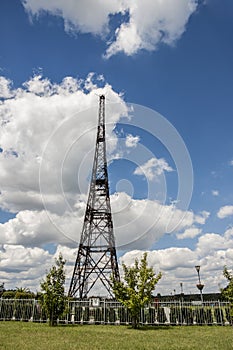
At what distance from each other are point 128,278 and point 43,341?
7.41 m

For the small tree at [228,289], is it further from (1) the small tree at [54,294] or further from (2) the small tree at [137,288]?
(1) the small tree at [54,294]

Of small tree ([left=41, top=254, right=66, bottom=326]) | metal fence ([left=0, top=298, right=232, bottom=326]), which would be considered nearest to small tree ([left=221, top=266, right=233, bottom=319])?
metal fence ([left=0, top=298, right=232, bottom=326])

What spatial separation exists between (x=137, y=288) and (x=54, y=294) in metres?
5.94

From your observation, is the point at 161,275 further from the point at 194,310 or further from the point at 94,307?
the point at 94,307

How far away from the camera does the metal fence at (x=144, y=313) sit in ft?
72.5

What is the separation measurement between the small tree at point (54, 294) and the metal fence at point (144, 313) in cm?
76

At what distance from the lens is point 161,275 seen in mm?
19203

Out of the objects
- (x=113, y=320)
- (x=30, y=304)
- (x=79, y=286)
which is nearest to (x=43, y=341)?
(x=113, y=320)

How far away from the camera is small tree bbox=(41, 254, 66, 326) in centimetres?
2081

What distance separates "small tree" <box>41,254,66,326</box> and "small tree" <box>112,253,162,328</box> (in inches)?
165

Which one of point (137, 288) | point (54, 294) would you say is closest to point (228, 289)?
point (137, 288)

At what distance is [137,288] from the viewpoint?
62.0ft

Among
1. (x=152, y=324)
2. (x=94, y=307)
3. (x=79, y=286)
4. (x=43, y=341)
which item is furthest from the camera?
(x=79, y=286)

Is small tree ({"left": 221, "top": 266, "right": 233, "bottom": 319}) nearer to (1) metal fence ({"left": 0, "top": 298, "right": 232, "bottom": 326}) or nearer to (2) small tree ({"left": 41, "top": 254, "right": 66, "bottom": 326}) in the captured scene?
(1) metal fence ({"left": 0, "top": 298, "right": 232, "bottom": 326})
